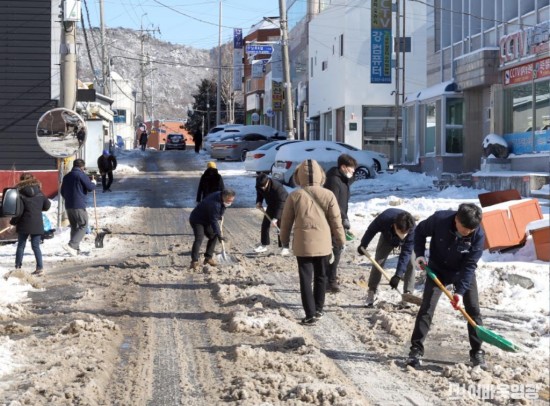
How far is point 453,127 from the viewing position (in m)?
32.1

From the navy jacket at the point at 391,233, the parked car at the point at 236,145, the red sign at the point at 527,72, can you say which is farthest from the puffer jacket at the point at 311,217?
the parked car at the point at 236,145

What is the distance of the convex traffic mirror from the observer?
58.5 feet

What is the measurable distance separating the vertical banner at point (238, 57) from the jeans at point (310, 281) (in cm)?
8057

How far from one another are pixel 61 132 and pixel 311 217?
8947 mm

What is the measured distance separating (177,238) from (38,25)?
13.8 meters

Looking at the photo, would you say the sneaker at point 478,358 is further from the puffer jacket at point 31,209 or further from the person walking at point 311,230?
the puffer jacket at point 31,209

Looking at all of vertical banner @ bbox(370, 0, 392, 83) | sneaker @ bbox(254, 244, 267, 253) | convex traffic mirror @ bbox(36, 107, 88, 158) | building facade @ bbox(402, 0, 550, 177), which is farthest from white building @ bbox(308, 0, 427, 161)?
sneaker @ bbox(254, 244, 267, 253)

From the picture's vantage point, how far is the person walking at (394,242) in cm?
1044

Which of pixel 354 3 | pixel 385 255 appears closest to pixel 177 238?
pixel 385 255

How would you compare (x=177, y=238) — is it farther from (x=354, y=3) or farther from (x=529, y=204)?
(x=354, y=3)

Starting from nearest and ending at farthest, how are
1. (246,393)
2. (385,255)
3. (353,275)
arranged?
(246,393) → (385,255) → (353,275)

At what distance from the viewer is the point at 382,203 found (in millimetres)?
24297

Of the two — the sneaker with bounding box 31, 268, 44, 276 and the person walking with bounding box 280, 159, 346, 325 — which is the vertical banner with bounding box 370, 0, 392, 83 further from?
the person walking with bounding box 280, 159, 346, 325

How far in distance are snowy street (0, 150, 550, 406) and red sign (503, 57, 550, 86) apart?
31.0 feet
